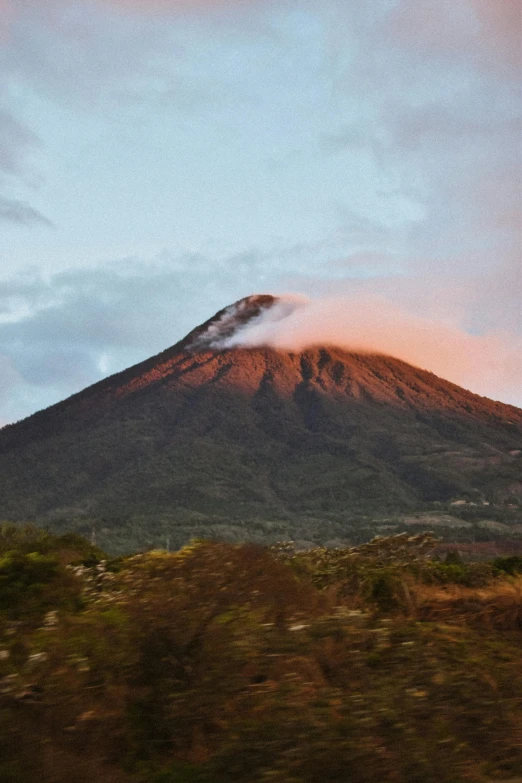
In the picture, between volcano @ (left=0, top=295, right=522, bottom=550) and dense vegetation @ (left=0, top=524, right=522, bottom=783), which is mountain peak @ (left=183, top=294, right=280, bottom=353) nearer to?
volcano @ (left=0, top=295, right=522, bottom=550)

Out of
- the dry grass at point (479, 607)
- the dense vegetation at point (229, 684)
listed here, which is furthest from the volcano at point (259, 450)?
the dense vegetation at point (229, 684)

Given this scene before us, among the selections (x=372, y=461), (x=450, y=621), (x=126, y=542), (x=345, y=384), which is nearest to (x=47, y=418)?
(x=345, y=384)

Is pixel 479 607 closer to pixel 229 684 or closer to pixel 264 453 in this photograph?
pixel 229 684

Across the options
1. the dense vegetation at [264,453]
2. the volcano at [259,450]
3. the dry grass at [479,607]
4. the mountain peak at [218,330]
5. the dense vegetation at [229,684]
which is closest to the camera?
the dense vegetation at [229,684]

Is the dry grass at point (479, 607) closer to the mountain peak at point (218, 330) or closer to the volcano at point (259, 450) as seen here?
the volcano at point (259, 450)

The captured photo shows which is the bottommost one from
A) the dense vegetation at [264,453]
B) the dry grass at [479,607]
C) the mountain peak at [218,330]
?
the dry grass at [479,607]

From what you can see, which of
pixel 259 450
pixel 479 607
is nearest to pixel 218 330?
pixel 259 450

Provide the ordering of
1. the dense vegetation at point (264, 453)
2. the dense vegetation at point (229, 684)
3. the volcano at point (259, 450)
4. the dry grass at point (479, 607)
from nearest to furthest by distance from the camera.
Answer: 1. the dense vegetation at point (229, 684)
2. the dry grass at point (479, 607)
3. the dense vegetation at point (264, 453)
4. the volcano at point (259, 450)
